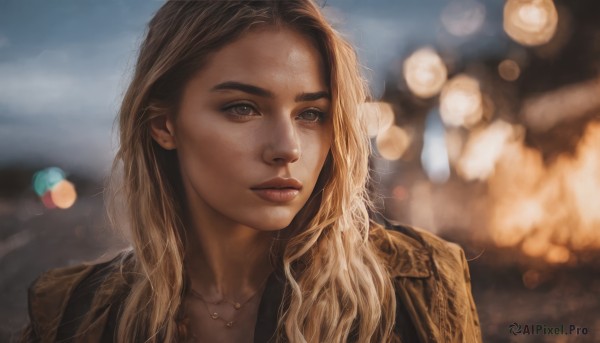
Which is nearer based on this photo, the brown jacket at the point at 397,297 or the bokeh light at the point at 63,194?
the brown jacket at the point at 397,297

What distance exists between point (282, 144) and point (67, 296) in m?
0.83

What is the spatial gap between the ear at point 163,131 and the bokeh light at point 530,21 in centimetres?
187

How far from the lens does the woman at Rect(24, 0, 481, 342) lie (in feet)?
4.55

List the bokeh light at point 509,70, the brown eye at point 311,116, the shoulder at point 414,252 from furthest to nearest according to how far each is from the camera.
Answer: the bokeh light at point 509,70 < the shoulder at point 414,252 < the brown eye at point 311,116

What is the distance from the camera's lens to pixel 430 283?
5.03ft

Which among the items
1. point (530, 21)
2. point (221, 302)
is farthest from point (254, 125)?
point (530, 21)

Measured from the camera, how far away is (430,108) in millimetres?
3082

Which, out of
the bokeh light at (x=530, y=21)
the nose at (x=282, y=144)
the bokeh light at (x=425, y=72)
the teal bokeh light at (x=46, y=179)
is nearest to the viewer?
the nose at (x=282, y=144)

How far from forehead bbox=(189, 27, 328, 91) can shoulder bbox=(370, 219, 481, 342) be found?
0.53m

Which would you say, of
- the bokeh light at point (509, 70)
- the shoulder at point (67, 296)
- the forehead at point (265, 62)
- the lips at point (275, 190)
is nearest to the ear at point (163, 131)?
the forehead at point (265, 62)

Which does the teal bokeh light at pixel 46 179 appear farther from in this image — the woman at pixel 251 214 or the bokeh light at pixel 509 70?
the bokeh light at pixel 509 70

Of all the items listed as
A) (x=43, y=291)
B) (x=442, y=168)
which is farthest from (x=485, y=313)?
→ (x=43, y=291)

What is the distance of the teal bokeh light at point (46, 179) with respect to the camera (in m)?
2.10

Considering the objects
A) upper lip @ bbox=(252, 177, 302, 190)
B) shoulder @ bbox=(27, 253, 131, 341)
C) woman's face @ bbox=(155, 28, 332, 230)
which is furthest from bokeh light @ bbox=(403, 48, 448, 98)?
shoulder @ bbox=(27, 253, 131, 341)
